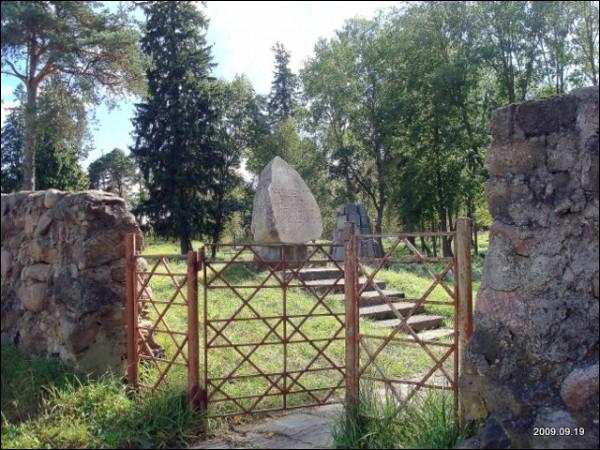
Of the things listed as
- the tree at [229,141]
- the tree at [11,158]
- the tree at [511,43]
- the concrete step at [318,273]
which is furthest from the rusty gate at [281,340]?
the tree at [11,158]

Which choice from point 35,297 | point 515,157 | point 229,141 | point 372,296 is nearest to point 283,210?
point 372,296

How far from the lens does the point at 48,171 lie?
23.8m

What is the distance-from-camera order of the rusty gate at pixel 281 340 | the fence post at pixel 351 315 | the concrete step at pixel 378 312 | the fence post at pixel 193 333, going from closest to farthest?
the rusty gate at pixel 281 340 → the fence post at pixel 351 315 → the fence post at pixel 193 333 → the concrete step at pixel 378 312

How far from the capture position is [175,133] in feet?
76.4

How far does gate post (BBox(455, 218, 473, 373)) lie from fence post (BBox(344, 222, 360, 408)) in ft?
2.98

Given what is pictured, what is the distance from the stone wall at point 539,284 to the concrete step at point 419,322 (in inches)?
203

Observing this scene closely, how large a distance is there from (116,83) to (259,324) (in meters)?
9.87

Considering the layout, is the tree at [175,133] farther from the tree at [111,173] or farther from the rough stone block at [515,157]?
the rough stone block at [515,157]

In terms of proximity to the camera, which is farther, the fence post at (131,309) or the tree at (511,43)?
the tree at (511,43)

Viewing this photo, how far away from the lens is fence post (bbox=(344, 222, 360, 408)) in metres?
5.06

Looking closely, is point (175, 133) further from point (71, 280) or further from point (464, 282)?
point (464, 282)

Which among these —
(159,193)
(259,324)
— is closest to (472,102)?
(159,193)

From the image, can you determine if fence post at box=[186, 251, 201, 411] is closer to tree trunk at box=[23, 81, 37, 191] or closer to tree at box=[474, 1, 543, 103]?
tree trunk at box=[23, 81, 37, 191]

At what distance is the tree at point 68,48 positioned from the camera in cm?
1419
